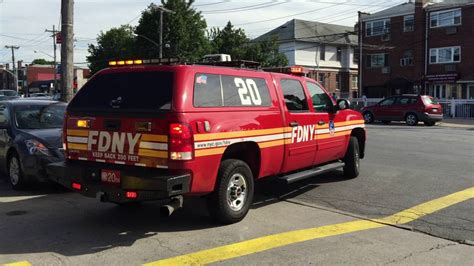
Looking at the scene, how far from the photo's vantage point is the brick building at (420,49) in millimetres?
39094

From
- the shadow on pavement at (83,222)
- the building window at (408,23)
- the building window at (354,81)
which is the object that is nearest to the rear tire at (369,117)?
the building window at (408,23)

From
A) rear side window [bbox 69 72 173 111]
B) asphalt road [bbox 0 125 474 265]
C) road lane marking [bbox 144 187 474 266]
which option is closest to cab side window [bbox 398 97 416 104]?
asphalt road [bbox 0 125 474 265]

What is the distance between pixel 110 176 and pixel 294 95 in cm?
307

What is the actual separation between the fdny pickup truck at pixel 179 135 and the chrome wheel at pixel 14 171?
94.1 inches

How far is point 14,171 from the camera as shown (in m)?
8.43

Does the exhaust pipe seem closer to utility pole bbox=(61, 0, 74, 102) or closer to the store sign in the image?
utility pole bbox=(61, 0, 74, 102)

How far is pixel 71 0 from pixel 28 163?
627cm

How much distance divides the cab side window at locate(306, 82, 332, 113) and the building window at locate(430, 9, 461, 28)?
35751 mm

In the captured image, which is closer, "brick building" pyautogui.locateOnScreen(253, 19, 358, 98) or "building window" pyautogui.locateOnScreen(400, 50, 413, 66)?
"building window" pyautogui.locateOnScreen(400, 50, 413, 66)

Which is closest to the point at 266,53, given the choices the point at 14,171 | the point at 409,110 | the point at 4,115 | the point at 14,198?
the point at 409,110

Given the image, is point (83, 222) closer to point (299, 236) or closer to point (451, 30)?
point (299, 236)

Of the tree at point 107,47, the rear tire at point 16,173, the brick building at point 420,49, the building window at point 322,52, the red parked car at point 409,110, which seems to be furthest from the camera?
the tree at point 107,47

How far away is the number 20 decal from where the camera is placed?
6378mm

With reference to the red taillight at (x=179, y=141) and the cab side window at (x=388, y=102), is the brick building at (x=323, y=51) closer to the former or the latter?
the cab side window at (x=388, y=102)
